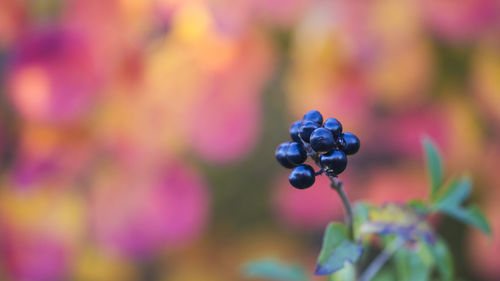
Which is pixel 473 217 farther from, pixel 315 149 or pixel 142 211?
pixel 142 211

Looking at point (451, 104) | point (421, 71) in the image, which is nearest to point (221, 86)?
point (421, 71)

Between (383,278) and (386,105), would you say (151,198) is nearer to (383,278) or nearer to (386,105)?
(383,278)

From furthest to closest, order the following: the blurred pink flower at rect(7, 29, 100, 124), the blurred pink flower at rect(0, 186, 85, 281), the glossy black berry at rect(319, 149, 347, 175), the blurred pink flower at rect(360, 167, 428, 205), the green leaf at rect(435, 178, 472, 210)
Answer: the blurred pink flower at rect(360, 167, 428, 205) → the blurred pink flower at rect(0, 186, 85, 281) → the blurred pink flower at rect(7, 29, 100, 124) → the green leaf at rect(435, 178, 472, 210) → the glossy black berry at rect(319, 149, 347, 175)

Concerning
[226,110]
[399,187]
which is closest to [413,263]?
[226,110]

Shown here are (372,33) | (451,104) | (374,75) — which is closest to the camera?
(372,33)

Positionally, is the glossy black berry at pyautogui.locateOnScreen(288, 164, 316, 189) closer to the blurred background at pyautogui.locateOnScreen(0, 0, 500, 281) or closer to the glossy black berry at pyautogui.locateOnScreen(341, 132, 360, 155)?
the glossy black berry at pyautogui.locateOnScreen(341, 132, 360, 155)

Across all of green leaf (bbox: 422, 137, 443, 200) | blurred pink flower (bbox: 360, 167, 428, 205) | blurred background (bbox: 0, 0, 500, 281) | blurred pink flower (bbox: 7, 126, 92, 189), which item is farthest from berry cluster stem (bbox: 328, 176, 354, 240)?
blurred pink flower (bbox: 360, 167, 428, 205)
